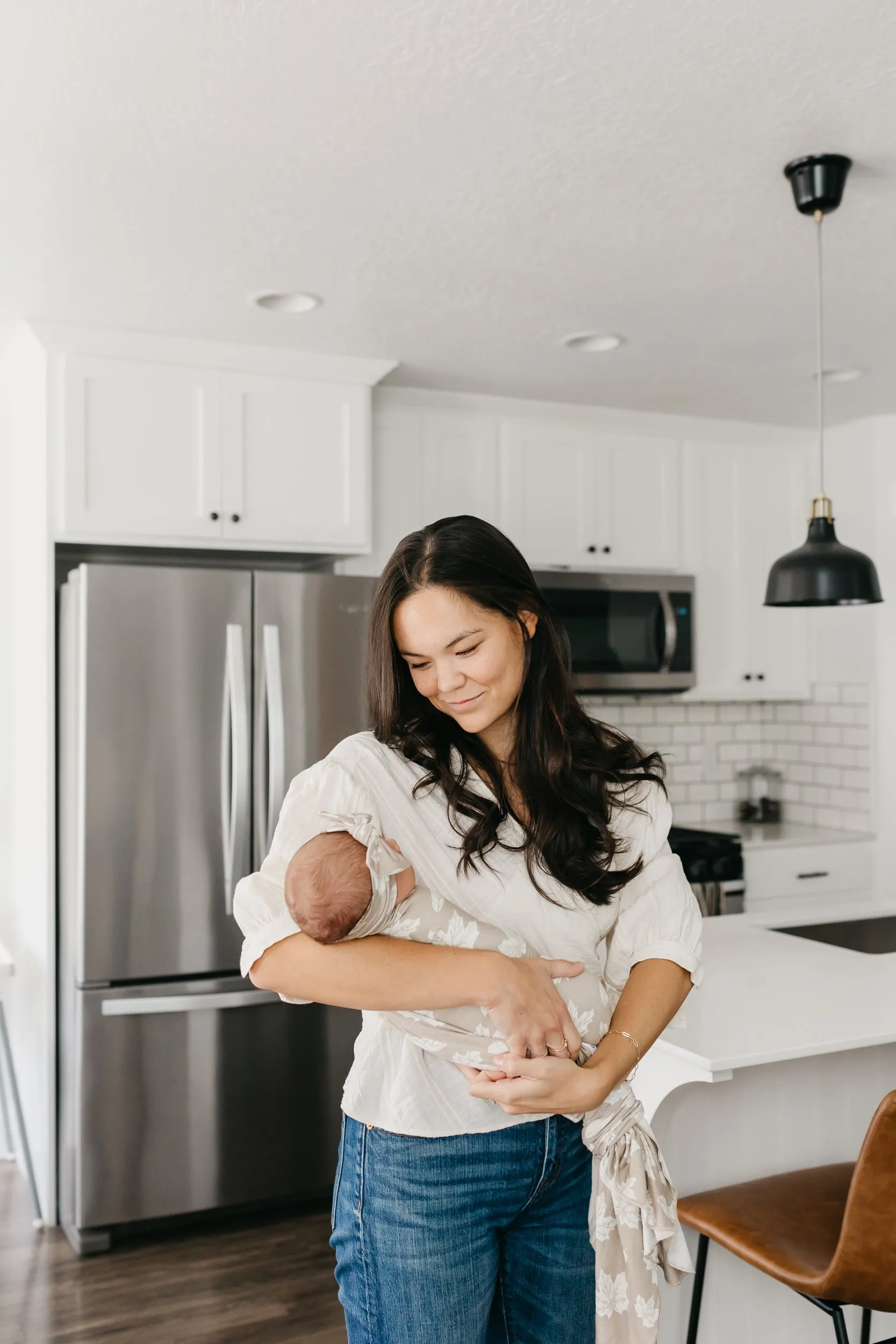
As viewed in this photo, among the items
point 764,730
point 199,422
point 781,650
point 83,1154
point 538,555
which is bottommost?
point 83,1154

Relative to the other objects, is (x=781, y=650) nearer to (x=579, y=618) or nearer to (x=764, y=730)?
(x=764, y=730)

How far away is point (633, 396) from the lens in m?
4.09

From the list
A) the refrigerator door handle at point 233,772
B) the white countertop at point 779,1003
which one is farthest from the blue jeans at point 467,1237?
the refrigerator door handle at point 233,772

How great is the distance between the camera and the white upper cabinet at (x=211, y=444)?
10.4 ft

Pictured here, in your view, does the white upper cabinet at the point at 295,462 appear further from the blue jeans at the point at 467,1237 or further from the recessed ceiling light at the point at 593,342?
the blue jeans at the point at 467,1237

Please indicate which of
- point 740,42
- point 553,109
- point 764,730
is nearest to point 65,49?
point 553,109

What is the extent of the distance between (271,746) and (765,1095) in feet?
A: 5.39

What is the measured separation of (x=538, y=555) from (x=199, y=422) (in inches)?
53.5

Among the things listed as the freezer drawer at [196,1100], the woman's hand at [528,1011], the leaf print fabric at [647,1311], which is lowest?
the freezer drawer at [196,1100]

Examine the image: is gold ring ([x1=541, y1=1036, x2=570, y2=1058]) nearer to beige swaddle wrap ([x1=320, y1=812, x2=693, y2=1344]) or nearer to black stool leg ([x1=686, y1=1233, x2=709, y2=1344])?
beige swaddle wrap ([x1=320, y1=812, x2=693, y2=1344])

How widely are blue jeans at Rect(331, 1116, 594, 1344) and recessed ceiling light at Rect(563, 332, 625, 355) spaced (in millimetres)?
2569

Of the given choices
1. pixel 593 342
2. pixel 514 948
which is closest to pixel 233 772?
pixel 593 342

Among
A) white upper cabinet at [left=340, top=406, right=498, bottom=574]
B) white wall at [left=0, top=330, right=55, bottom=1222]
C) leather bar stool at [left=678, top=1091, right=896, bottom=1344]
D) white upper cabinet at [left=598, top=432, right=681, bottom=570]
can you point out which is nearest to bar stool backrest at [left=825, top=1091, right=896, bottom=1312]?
leather bar stool at [left=678, top=1091, right=896, bottom=1344]

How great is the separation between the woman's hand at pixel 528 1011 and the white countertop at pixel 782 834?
3212 mm
